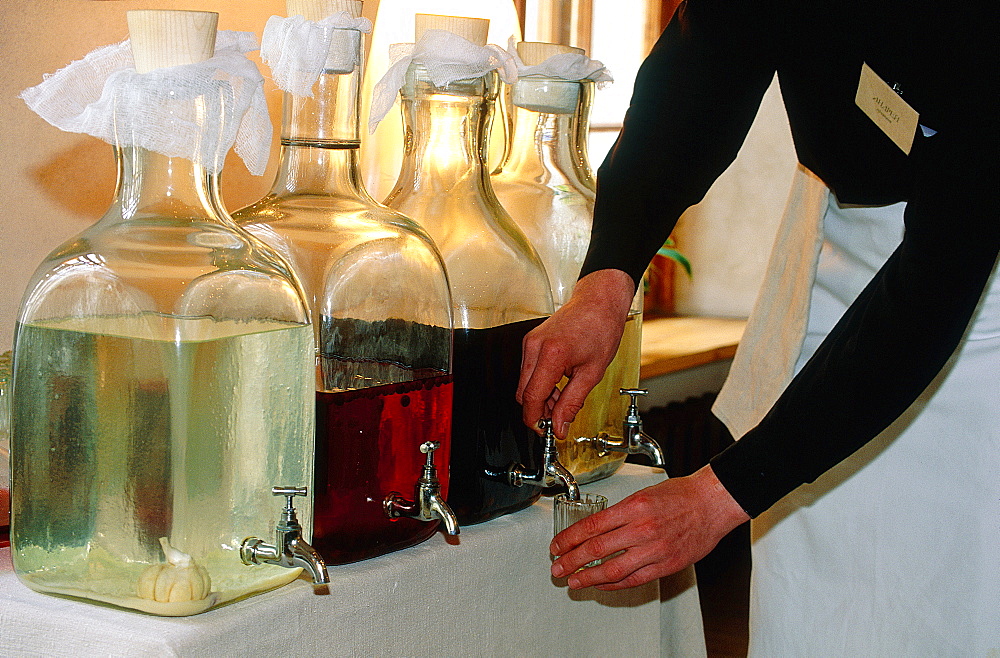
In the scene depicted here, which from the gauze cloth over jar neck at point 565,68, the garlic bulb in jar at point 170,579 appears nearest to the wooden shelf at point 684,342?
the gauze cloth over jar neck at point 565,68

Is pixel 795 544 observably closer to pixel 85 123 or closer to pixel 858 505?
pixel 858 505

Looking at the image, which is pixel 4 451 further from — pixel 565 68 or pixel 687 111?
pixel 687 111

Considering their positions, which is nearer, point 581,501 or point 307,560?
point 307,560

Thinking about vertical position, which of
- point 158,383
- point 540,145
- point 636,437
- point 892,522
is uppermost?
point 540,145

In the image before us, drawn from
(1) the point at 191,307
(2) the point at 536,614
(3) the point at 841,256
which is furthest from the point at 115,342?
(3) the point at 841,256

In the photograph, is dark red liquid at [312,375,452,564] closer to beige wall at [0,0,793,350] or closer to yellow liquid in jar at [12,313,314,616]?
yellow liquid in jar at [12,313,314,616]

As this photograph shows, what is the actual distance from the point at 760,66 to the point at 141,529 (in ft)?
2.30

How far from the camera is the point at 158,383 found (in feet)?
1.68

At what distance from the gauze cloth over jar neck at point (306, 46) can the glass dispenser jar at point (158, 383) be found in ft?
0.23

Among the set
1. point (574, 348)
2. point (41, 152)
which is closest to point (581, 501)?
point (574, 348)

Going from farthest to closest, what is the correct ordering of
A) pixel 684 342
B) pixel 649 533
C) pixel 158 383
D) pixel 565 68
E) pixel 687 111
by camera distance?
1. pixel 684 342
2. pixel 687 111
3. pixel 565 68
4. pixel 649 533
5. pixel 158 383

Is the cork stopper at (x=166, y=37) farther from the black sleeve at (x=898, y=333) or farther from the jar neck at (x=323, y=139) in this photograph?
the black sleeve at (x=898, y=333)

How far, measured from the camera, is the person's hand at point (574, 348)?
773 mm

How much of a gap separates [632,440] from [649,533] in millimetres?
174
